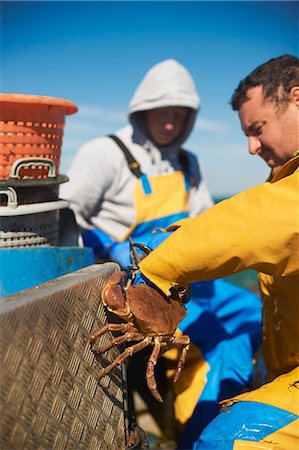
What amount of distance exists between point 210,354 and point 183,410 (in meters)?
0.29

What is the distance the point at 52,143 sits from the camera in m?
1.99

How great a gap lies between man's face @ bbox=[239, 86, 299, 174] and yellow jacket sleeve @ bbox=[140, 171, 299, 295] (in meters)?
0.58

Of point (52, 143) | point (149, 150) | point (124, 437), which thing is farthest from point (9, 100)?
point (149, 150)

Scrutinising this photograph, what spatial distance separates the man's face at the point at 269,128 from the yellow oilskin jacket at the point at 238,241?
373 millimetres

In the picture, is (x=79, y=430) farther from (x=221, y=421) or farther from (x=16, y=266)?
(x=16, y=266)

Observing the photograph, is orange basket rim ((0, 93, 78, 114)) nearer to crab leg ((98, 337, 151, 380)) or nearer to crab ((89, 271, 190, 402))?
crab ((89, 271, 190, 402))

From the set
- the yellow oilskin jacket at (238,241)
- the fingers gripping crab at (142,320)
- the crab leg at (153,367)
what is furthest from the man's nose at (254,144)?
the crab leg at (153,367)

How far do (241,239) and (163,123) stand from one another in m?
1.90

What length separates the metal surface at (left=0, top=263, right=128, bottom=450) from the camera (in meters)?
1.15

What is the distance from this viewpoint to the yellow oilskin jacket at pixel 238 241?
4.29 ft

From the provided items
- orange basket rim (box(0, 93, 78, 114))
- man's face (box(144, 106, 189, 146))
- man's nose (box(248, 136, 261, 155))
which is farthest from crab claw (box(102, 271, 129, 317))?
man's face (box(144, 106, 189, 146))

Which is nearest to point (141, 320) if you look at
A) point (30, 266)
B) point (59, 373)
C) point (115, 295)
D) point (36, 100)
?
point (115, 295)

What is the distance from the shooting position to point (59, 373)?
1311mm

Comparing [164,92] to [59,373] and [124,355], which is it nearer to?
[124,355]
